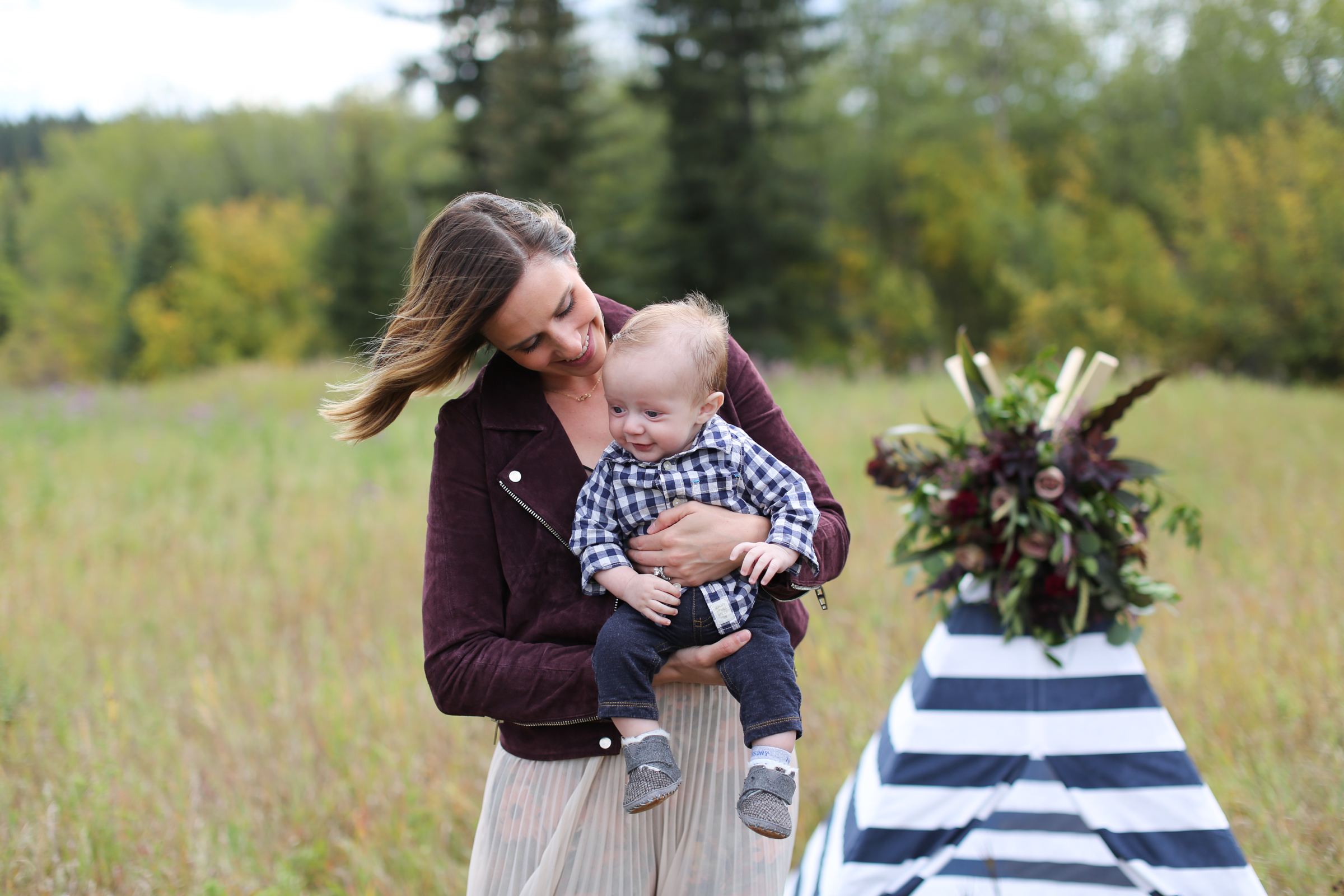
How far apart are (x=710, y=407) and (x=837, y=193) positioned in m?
31.5

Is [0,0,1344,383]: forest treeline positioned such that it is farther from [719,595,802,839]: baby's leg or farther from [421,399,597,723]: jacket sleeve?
[719,595,802,839]: baby's leg

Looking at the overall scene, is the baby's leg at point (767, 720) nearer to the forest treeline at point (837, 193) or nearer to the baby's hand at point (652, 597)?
the baby's hand at point (652, 597)

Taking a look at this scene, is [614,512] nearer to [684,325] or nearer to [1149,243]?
[684,325]

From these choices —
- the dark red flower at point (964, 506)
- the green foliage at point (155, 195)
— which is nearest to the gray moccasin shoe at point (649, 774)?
the dark red flower at point (964, 506)

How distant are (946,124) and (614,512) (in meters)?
30.8

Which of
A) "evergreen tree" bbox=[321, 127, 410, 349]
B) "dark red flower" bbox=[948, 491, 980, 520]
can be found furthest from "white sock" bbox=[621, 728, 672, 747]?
"evergreen tree" bbox=[321, 127, 410, 349]

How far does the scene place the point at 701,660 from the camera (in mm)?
1609

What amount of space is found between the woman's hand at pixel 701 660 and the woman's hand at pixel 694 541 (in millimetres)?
115

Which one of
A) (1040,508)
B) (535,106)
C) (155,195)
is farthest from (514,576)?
(155,195)

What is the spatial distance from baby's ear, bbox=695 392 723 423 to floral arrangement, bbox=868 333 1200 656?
1132 mm

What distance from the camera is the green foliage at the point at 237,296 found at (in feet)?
108

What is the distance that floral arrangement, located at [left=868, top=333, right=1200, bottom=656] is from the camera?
247 cm

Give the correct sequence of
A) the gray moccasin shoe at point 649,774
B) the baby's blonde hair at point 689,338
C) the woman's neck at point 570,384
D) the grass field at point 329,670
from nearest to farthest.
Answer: the gray moccasin shoe at point 649,774 → the baby's blonde hair at point 689,338 → the woman's neck at point 570,384 → the grass field at point 329,670

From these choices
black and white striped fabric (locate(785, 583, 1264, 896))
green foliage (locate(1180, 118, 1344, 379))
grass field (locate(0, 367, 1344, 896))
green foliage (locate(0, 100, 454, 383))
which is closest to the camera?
black and white striped fabric (locate(785, 583, 1264, 896))
